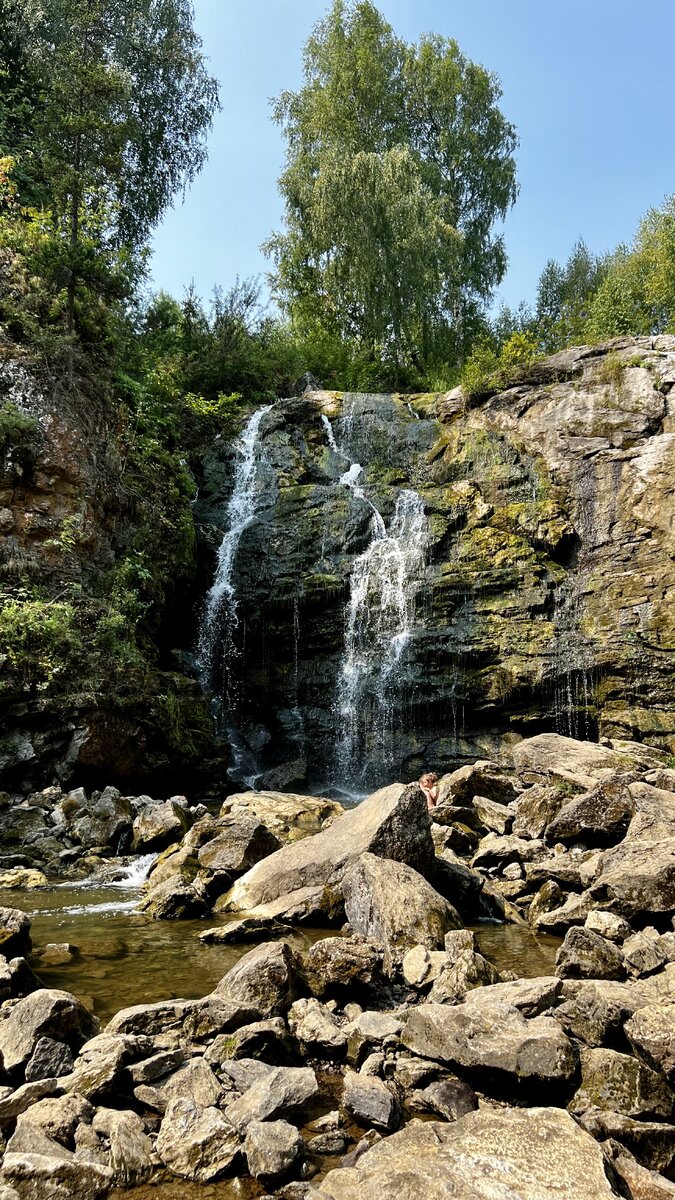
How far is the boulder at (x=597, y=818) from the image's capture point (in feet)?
29.4

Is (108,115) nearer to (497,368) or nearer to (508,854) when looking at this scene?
(497,368)

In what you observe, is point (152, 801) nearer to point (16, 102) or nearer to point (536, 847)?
point (536, 847)

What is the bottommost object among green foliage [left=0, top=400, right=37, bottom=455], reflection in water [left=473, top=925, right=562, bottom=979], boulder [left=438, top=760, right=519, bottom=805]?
reflection in water [left=473, top=925, right=562, bottom=979]

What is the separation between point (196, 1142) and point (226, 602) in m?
16.6

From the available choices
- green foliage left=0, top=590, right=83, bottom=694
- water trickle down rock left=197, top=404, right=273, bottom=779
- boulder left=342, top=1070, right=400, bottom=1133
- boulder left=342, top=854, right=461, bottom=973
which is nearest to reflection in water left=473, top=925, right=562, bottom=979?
boulder left=342, top=854, right=461, bottom=973

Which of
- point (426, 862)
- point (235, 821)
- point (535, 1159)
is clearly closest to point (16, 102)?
point (235, 821)

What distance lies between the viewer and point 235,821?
959 cm

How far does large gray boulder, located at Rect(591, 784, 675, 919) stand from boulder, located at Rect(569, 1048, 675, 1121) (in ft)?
9.51

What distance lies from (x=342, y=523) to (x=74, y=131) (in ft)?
39.1

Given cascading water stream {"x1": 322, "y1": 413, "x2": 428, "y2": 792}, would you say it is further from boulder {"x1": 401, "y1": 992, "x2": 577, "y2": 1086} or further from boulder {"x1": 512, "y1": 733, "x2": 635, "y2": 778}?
boulder {"x1": 401, "y1": 992, "x2": 577, "y2": 1086}

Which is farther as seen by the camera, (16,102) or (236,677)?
(16,102)

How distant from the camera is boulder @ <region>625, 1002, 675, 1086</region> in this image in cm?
369

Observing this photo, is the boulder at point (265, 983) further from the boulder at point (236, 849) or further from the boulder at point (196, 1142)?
the boulder at point (236, 849)

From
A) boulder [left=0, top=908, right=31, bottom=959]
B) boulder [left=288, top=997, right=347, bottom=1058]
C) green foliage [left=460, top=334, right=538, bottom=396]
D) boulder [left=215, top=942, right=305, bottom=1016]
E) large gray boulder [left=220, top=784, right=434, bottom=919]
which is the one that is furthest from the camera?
green foliage [left=460, top=334, right=538, bottom=396]
